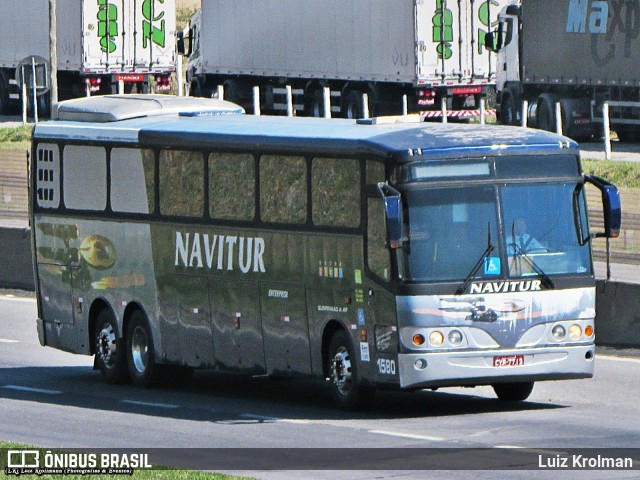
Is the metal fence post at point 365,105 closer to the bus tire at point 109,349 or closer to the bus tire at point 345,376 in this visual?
the bus tire at point 109,349

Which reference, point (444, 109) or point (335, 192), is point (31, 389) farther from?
point (444, 109)

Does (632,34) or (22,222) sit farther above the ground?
(632,34)

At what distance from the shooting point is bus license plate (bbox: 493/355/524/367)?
16.7m

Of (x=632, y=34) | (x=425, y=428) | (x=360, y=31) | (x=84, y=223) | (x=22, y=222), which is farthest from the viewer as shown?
(x=360, y=31)

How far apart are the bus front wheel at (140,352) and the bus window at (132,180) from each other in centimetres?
119

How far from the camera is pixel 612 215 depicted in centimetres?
1716

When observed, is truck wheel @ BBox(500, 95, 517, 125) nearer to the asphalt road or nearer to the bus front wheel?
the asphalt road

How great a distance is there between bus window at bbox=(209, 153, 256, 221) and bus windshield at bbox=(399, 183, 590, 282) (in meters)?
2.43

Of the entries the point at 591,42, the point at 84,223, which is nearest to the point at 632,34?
the point at 591,42

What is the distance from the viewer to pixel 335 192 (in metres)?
17.5

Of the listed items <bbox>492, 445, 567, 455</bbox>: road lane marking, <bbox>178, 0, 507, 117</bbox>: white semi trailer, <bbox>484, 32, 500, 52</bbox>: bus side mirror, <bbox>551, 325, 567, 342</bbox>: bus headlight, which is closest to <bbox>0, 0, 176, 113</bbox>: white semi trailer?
<bbox>178, 0, 507, 117</bbox>: white semi trailer

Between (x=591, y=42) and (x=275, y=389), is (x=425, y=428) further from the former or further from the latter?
(x=591, y=42)

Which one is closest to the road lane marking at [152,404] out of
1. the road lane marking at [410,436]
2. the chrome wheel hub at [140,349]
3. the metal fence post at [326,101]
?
the chrome wheel hub at [140,349]

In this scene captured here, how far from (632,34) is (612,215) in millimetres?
30252
